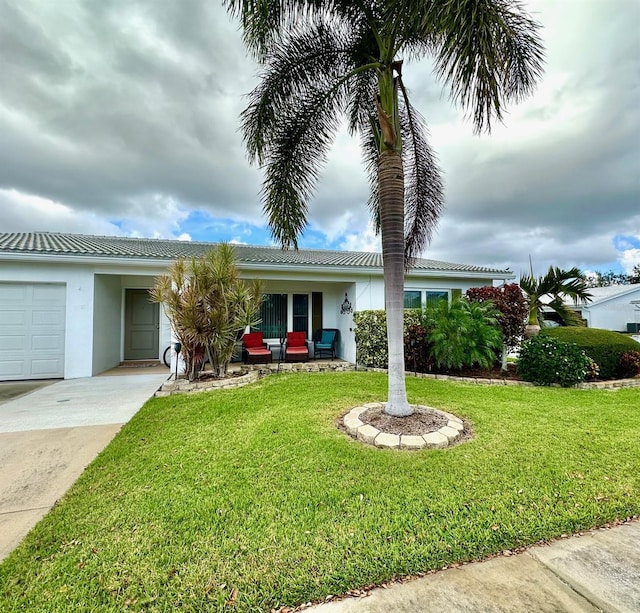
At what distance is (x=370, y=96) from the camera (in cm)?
622

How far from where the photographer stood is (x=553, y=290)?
9.24m

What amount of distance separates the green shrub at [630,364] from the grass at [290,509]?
4.27 meters

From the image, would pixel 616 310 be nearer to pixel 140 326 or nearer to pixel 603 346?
pixel 603 346

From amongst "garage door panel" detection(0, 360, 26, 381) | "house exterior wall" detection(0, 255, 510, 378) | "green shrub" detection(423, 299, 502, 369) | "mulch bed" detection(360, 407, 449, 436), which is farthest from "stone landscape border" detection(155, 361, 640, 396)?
"garage door panel" detection(0, 360, 26, 381)

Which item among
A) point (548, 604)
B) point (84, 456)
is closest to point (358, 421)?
point (548, 604)

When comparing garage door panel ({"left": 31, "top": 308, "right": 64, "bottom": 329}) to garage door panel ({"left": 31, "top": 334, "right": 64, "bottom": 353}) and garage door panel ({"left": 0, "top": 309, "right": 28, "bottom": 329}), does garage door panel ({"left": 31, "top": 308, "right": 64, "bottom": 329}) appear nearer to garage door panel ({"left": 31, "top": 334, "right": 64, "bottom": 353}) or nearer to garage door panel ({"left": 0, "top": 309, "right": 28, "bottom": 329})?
garage door panel ({"left": 0, "top": 309, "right": 28, "bottom": 329})

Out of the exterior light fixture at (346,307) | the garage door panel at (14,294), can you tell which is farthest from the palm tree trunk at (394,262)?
the garage door panel at (14,294)

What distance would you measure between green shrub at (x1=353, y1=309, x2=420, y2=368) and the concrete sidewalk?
6775 mm

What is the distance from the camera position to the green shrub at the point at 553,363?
7090 mm

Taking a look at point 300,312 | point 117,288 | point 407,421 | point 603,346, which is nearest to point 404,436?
Answer: point 407,421

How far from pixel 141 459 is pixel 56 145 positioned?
13.5m

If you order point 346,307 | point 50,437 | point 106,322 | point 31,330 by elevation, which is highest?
point 346,307

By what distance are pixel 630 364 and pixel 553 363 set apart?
2596 mm

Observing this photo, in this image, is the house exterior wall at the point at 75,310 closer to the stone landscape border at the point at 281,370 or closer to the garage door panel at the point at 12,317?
the garage door panel at the point at 12,317
